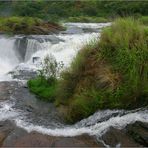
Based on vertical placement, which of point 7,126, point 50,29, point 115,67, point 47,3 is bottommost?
point 47,3

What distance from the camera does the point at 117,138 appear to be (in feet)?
26.0

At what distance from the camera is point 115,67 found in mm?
9297

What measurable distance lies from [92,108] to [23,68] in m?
8.60

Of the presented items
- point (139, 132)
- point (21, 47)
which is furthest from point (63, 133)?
point (21, 47)

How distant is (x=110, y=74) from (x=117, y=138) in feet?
5.93

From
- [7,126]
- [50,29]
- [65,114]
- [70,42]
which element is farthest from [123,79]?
[50,29]

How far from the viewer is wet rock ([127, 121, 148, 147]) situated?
7.70 metres

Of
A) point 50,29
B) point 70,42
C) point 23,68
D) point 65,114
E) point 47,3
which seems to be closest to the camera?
point 65,114

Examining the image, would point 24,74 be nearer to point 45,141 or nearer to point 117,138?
point 45,141

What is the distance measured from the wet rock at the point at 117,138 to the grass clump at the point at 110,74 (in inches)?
32.7

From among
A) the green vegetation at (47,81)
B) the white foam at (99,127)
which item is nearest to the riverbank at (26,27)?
the green vegetation at (47,81)

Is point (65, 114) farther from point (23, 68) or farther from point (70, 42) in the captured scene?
point (70, 42)

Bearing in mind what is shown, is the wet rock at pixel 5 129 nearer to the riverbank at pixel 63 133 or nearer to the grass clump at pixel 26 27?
the riverbank at pixel 63 133

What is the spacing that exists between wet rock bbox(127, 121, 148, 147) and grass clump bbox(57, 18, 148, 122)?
80cm
